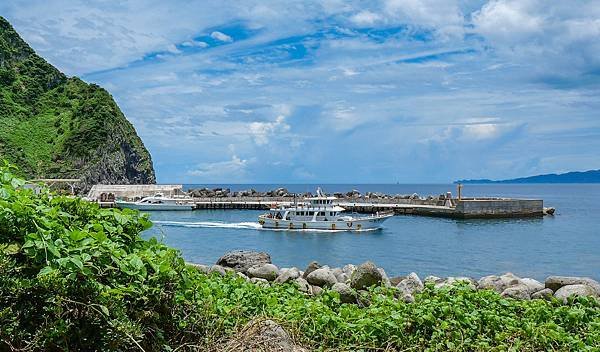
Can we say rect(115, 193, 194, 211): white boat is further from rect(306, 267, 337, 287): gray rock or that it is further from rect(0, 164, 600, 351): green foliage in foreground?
rect(0, 164, 600, 351): green foliage in foreground

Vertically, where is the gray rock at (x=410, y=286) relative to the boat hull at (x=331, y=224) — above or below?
above

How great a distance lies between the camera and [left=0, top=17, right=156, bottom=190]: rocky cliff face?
86625mm

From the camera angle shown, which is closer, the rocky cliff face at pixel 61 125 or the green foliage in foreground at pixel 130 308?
the green foliage in foreground at pixel 130 308

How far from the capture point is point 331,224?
4372 centimetres

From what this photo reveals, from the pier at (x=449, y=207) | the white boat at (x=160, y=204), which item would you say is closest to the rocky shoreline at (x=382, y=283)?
the pier at (x=449, y=207)

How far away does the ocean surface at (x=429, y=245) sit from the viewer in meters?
28.6

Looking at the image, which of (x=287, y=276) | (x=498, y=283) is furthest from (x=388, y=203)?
(x=287, y=276)

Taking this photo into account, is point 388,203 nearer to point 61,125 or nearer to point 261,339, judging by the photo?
point 61,125

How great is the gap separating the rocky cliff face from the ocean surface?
4118 cm

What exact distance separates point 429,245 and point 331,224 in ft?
30.2

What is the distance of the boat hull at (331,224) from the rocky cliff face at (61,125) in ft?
151

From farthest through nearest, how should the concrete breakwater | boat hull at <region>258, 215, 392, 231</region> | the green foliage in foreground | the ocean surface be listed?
the concrete breakwater → boat hull at <region>258, 215, 392, 231</region> → the ocean surface → the green foliage in foreground

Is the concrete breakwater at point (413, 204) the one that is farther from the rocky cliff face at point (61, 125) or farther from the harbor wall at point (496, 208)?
the rocky cliff face at point (61, 125)

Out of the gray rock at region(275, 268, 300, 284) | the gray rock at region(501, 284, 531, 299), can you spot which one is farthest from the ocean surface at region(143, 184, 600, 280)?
the gray rock at region(501, 284, 531, 299)
